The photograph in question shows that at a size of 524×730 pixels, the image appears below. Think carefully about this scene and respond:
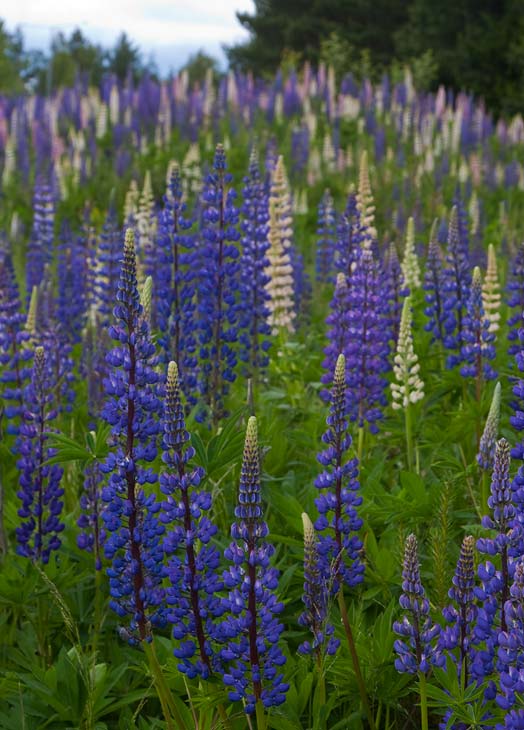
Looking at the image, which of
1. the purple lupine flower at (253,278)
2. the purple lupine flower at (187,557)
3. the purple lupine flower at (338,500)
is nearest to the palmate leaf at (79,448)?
the purple lupine flower at (187,557)

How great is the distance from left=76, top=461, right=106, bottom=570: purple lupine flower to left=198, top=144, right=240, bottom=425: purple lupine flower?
1174mm

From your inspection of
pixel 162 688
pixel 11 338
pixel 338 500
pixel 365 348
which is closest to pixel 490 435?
pixel 338 500

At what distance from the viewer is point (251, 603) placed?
7.48 ft

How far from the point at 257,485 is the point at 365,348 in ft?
6.87

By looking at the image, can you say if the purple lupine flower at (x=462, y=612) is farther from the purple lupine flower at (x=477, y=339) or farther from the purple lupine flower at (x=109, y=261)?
the purple lupine flower at (x=109, y=261)

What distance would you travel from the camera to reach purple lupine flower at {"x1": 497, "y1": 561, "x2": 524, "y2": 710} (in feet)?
6.25

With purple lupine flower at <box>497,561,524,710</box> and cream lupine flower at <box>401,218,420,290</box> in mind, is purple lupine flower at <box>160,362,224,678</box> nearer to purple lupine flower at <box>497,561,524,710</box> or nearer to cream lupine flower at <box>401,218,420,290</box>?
purple lupine flower at <box>497,561,524,710</box>

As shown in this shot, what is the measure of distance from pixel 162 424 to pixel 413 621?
86 cm

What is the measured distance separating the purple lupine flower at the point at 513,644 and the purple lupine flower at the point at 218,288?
2.74 metres

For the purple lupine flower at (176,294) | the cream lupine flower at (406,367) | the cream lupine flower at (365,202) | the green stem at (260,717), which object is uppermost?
the cream lupine flower at (365,202)

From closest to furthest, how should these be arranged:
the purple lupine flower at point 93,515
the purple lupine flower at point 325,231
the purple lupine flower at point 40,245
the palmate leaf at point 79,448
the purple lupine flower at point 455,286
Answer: the palmate leaf at point 79,448, the purple lupine flower at point 93,515, the purple lupine flower at point 455,286, the purple lupine flower at point 325,231, the purple lupine flower at point 40,245

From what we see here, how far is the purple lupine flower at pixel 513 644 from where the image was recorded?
191 centimetres

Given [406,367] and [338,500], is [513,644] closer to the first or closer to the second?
[338,500]

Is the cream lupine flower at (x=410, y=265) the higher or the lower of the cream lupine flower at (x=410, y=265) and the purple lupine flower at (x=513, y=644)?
the higher
